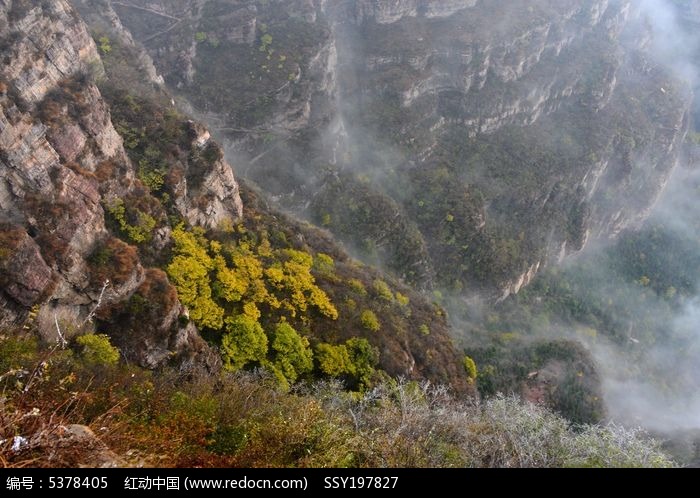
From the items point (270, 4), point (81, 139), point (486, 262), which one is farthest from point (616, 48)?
point (81, 139)

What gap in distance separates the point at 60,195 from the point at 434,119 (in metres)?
74.0

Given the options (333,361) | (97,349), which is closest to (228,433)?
(97,349)

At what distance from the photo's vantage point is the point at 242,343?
1156 inches

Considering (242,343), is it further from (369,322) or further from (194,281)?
(369,322)

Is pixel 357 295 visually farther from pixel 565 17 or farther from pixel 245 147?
pixel 565 17

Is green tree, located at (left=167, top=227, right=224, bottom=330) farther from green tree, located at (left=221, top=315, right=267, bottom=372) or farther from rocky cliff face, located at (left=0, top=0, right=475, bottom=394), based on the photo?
green tree, located at (left=221, top=315, right=267, bottom=372)

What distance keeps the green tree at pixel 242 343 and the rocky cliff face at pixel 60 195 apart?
7.42ft

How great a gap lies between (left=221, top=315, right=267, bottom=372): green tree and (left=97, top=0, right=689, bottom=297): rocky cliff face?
132 ft

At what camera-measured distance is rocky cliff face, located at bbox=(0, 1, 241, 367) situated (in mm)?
22297

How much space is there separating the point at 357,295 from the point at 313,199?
3393 cm

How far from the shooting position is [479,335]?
227ft

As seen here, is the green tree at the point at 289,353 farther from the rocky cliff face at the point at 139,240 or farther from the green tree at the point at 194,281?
the green tree at the point at 194,281

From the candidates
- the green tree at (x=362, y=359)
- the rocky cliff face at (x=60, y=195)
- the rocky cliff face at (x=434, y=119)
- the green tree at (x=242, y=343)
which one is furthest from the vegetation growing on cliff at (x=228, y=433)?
the rocky cliff face at (x=434, y=119)

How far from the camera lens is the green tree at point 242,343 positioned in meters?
29.0
